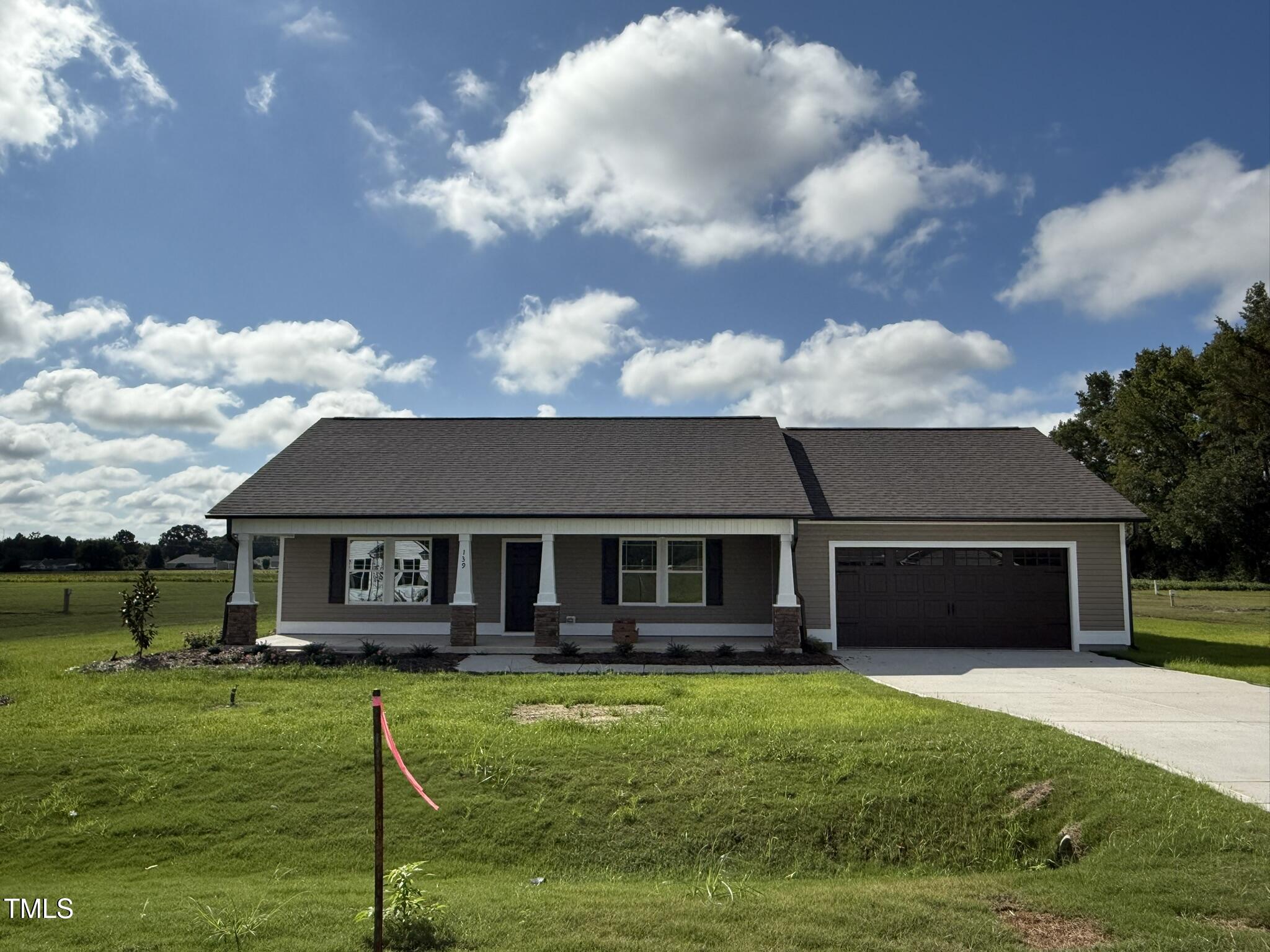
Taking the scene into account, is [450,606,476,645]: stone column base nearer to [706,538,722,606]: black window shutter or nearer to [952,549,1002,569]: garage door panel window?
[706,538,722,606]: black window shutter

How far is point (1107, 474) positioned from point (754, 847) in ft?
210

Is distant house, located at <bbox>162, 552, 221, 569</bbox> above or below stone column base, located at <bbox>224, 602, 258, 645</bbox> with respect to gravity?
above

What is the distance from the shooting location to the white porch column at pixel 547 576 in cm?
1803

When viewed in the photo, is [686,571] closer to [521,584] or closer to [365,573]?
[521,584]

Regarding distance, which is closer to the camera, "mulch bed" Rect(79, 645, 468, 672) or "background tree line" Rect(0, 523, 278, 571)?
"mulch bed" Rect(79, 645, 468, 672)

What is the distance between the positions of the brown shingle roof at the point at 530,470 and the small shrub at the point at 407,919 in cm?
1309

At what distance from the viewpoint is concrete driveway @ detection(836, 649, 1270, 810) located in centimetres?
898

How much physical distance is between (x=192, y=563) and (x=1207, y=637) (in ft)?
358

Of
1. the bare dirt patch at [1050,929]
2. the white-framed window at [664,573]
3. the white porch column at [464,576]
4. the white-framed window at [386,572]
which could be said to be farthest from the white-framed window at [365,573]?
the bare dirt patch at [1050,929]

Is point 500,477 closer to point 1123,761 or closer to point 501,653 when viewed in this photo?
point 501,653

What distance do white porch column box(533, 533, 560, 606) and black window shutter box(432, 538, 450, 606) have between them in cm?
300

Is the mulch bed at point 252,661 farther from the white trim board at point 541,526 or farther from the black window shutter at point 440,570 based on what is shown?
the black window shutter at point 440,570

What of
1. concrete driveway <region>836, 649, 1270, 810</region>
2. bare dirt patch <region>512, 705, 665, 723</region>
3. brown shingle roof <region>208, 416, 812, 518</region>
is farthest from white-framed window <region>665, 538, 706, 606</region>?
bare dirt patch <region>512, 705, 665, 723</region>

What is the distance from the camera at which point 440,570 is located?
20.2 meters
